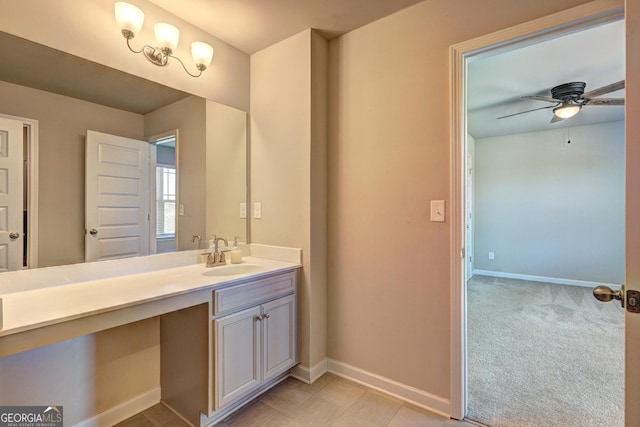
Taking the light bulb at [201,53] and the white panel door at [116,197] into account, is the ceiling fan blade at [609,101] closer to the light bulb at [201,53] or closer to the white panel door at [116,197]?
the light bulb at [201,53]

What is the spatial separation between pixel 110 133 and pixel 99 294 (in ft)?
3.02

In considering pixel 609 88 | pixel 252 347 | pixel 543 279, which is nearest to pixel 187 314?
pixel 252 347

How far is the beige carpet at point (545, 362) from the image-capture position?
170 cm

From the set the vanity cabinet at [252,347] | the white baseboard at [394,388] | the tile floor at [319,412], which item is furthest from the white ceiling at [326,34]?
the white baseboard at [394,388]

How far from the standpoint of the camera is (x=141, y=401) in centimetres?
171

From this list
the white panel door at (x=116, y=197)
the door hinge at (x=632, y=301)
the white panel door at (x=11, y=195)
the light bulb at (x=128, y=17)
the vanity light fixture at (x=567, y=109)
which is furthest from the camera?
the vanity light fixture at (x=567, y=109)

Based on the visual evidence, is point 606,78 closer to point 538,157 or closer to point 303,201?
point 538,157

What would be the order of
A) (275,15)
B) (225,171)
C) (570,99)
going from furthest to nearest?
1. (570,99)
2. (225,171)
3. (275,15)

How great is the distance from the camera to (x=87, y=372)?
1518 millimetres

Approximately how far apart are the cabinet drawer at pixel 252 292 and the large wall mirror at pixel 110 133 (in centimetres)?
60

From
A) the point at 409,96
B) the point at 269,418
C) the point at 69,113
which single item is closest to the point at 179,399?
the point at 269,418

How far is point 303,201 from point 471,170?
4.11 meters

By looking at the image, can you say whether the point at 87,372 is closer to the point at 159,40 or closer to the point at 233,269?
the point at 233,269

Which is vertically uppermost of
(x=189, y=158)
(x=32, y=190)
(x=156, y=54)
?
(x=156, y=54)
